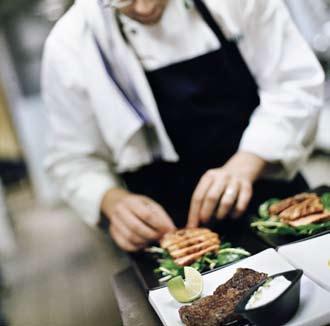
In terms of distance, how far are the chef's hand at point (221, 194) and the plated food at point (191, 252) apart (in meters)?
0.03

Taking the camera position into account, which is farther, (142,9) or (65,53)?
(65,53)

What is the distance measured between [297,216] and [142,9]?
0.44 m

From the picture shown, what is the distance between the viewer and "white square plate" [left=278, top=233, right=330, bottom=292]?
0.58m

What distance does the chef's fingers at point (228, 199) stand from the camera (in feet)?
2.70

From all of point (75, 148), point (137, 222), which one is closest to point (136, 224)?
point (137, 222)

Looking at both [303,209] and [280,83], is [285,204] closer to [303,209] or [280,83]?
[303,209]

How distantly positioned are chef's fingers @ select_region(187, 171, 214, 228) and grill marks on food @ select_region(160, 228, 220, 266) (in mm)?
20

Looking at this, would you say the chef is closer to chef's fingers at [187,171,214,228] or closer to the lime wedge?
chef's fingers at [187,171,214,228]

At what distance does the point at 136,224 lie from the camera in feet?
2.86

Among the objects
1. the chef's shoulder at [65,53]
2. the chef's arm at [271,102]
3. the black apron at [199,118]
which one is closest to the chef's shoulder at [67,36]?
the chef's shoulder at [65,53]

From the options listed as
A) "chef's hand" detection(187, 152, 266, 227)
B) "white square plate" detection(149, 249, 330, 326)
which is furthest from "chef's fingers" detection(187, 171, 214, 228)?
"white square plate" detection(149, 249, 330, 326)

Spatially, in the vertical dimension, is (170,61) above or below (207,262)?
above

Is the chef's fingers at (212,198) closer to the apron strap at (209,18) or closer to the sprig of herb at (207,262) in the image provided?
the sprig of herb at (207,262)

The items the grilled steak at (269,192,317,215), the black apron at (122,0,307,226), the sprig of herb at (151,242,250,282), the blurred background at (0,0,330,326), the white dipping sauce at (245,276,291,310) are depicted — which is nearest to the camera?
the white dipping sauce at (245,276,291,310)
